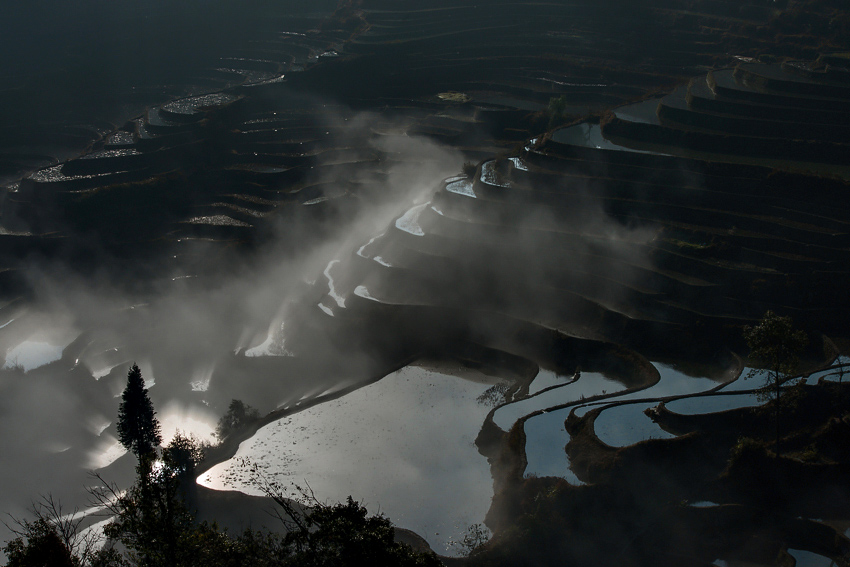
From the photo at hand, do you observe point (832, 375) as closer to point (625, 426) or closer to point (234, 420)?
point (625, 426)

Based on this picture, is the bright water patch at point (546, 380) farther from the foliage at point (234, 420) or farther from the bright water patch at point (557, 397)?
the foliage at point (234, 420)

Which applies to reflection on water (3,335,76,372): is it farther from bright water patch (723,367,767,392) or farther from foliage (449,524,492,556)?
bright water patch (723,367,767,392)

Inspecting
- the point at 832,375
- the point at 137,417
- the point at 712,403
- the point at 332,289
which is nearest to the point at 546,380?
the point at 712,403

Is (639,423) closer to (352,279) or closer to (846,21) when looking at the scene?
(352,279)

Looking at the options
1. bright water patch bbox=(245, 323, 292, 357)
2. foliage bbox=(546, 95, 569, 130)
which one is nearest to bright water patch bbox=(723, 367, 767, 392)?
bright water patch bbox=(245, 323, 292, 357)


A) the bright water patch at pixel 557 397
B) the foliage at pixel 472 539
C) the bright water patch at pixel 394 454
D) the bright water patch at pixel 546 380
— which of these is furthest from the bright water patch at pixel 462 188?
the foliage at pixel 472 539
